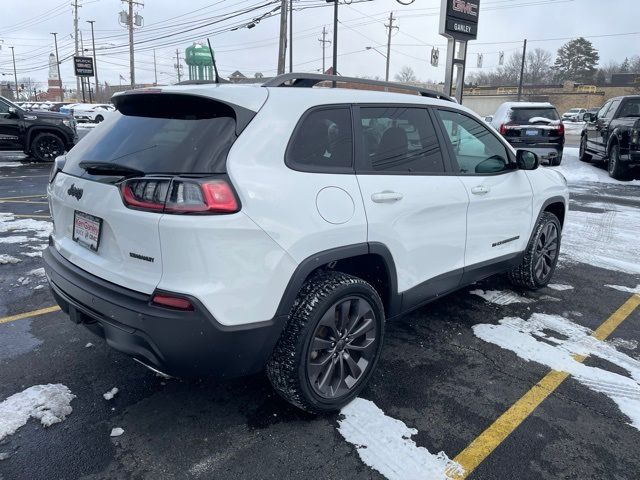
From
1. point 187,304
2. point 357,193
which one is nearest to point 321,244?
point 357,193

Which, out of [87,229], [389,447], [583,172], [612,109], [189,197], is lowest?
[389,447]

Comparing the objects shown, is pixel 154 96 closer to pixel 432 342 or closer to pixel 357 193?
pixel 357 193

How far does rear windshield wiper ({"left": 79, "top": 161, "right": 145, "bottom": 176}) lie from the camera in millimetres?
2277

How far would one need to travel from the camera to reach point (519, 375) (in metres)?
3.14

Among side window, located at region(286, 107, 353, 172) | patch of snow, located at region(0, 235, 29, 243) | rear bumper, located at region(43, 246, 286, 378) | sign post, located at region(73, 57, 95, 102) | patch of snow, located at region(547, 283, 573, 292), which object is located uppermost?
sign post, located at region(73, 57, 95, 102)

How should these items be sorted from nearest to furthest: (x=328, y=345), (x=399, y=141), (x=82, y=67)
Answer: (x=328, y=345)
(x=399, y=141)
(x=82, y=67)

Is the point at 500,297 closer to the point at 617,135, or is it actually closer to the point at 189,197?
the point at 189,197

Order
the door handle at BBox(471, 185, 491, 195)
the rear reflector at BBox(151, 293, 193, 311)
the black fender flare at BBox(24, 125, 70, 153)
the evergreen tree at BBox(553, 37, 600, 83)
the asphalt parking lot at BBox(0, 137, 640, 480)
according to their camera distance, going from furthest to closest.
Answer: the evergreen tree at BBox(553, 37, 600, 83) < the black fender flare at BBox(24, 125, 70, 153) < the door handle at BBox(471, 185, 491, 195) < the asphalt parking lot at BBox(0, 137, 640, 480) < the rear reflector at BBox(151, 293, 193, 311)

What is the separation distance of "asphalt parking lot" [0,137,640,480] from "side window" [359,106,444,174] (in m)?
1.31

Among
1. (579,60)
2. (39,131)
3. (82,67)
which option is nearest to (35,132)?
(39,131)

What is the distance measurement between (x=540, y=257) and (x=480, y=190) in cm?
143

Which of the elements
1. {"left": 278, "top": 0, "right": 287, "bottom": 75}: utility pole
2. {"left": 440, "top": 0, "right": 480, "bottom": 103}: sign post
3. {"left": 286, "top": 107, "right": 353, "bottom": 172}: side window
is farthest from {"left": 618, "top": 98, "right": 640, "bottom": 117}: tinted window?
{"left": 278, "top": 0, "right": 287, "bottom": 75}: utility pole

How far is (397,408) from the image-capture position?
2752 millimetres

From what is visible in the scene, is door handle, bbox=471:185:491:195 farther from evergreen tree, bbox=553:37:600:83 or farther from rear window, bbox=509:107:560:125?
evergreen tree, bbox=553:37:600:83
